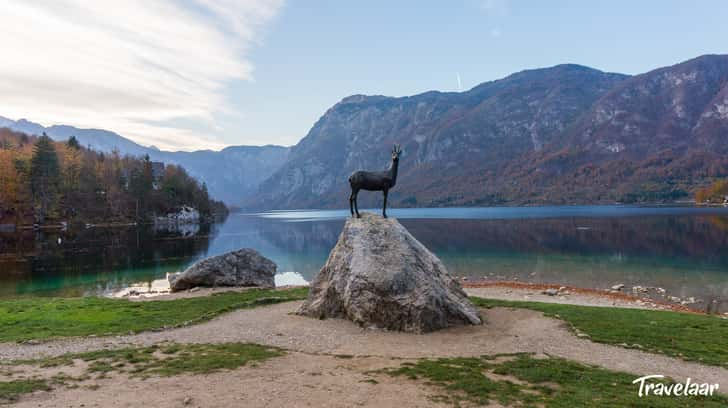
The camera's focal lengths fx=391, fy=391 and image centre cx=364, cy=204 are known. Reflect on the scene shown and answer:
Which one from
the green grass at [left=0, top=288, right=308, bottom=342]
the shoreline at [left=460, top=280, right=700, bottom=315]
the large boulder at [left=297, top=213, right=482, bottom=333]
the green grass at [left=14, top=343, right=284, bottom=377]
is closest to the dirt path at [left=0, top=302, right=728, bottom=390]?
the large boulder at [left=297, top=213, right=482, bottom=333]

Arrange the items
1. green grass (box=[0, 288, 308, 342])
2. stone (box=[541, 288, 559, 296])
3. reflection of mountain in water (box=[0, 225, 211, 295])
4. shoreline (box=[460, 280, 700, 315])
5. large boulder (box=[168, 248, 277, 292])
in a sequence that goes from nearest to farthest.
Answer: green grass (box=[0, 288, 308, 342])
shoreline (box=[460, 280, 700, 315])
stone (box=[541, 288, 559, 296])
large boulder (box=[168, 248, 277, 292])
reflection of mountain in water (box=[0, 225, 211, 295])

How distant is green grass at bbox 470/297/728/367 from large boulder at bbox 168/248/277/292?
20.4 metres

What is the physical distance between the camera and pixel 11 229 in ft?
309

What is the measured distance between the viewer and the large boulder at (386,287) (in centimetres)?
1634

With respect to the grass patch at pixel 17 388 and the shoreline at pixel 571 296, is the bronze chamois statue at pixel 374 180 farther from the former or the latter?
the grass patch at pixel 17 388

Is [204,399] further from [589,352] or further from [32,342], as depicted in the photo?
[589,352]

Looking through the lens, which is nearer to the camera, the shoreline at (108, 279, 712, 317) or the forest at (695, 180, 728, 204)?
the shoreline at (108, 279, 712, 317)

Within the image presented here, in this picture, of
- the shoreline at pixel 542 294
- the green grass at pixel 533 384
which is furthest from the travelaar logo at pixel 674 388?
the shoreline at pixel 542 294

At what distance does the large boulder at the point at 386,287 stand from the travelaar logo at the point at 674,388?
7.46 meters

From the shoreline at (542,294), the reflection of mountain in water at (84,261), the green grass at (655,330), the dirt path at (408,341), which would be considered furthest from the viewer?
the reflection of mountain in water at (84,261)

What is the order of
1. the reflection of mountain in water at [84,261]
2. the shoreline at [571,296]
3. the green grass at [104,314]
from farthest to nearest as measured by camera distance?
the reflection of mountain in water at [84,261] < the shoreline at [571,296] < the green grass at [104,314]

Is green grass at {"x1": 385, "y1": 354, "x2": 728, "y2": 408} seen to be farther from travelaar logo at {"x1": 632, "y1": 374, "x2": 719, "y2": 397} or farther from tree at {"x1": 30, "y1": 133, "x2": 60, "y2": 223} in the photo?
tree at {"x1": 30, "y1": 133, "x2": 60, "y2": 223}

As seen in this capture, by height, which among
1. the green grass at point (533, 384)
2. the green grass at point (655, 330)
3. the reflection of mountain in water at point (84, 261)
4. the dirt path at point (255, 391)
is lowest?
the reflection of mountain in water at point (84, 261)

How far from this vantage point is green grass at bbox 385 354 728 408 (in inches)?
349
